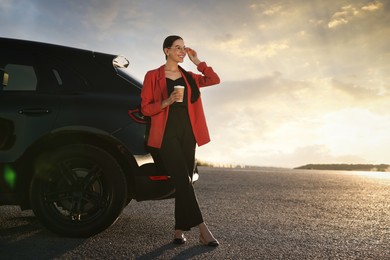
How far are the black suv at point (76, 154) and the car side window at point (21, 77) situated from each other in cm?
1

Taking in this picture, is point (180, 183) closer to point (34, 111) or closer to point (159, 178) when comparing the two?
point (159, 178)

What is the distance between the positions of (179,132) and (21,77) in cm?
165

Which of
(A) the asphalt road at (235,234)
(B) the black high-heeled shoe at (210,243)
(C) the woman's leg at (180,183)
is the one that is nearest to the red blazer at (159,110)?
(C) the woman's leg at (180,183)

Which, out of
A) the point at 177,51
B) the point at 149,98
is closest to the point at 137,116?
the point at 149,98

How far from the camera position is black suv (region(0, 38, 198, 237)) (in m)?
4.50

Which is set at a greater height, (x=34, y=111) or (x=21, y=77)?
(x=21, y=77)

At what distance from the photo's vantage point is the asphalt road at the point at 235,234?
414 cm

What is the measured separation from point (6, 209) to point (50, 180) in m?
2.26

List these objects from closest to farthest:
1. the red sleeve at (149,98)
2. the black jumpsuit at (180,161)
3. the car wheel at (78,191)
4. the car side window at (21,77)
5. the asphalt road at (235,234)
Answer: the asphalt road at (235,234) < the red sleeve at (149,98) < the black jumpsuit at (180,161) < the car wheel at (78,191) < the car side window at (21,77)

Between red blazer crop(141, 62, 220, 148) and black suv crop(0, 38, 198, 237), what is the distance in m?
0.15

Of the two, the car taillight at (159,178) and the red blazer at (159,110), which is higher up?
the red blazer at (159,110)

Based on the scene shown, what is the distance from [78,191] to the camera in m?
4.58

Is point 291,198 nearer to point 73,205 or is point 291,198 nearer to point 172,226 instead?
point 172,226

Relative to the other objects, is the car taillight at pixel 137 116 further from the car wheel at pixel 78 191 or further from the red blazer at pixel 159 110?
the car wheel at pixel 78 191
